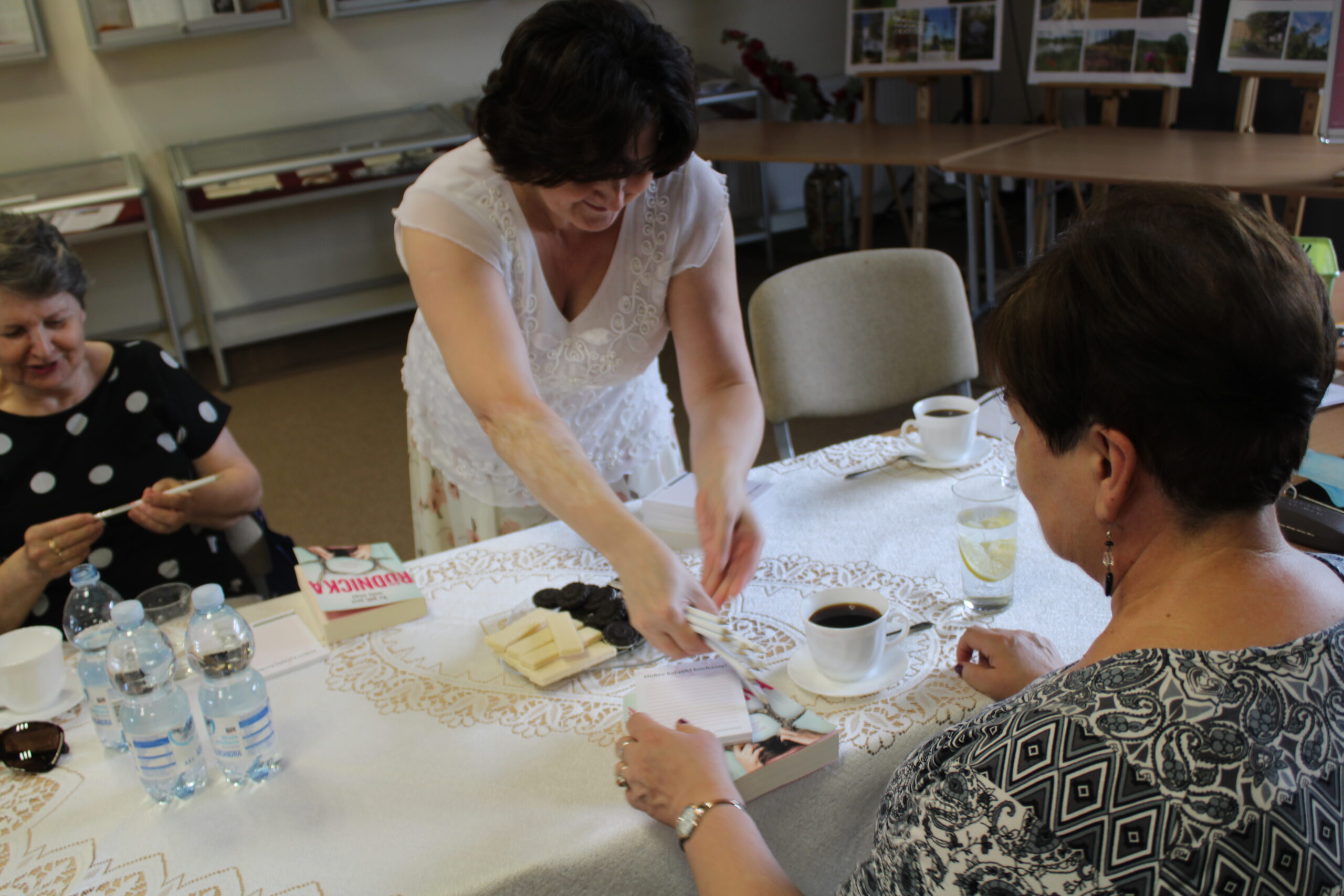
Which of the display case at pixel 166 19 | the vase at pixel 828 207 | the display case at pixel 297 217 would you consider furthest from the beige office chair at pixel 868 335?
the display case at pixel 166 19

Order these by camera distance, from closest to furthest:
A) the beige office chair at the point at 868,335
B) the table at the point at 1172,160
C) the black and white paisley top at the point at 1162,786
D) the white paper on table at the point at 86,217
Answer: the black and white paisley top at the point at 1162,786, the beige office chair at the point at 868,335, the table at the point at 1172,160, the white paper on table at the point at 86,217

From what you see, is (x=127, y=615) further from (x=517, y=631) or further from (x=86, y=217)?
(x=86, y=217)

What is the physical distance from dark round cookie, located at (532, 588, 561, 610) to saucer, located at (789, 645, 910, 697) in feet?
1.02

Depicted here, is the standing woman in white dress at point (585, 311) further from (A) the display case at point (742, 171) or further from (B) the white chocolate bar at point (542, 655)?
(A) the display case at point (742, 171)

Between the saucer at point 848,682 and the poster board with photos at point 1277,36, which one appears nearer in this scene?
the saucer at point 848,682

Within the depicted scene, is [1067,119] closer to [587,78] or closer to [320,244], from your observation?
[320,244]

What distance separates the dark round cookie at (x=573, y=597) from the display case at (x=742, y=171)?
14.3 ft

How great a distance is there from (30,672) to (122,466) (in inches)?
28.4

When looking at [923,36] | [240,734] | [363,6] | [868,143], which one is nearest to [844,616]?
[240,734]

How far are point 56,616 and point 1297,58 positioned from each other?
404 centimetres

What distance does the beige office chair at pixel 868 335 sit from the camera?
7.51 feet

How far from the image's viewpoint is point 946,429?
1.74m

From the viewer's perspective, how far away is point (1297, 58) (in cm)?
369

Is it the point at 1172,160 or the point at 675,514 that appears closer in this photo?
the point at 675,514
